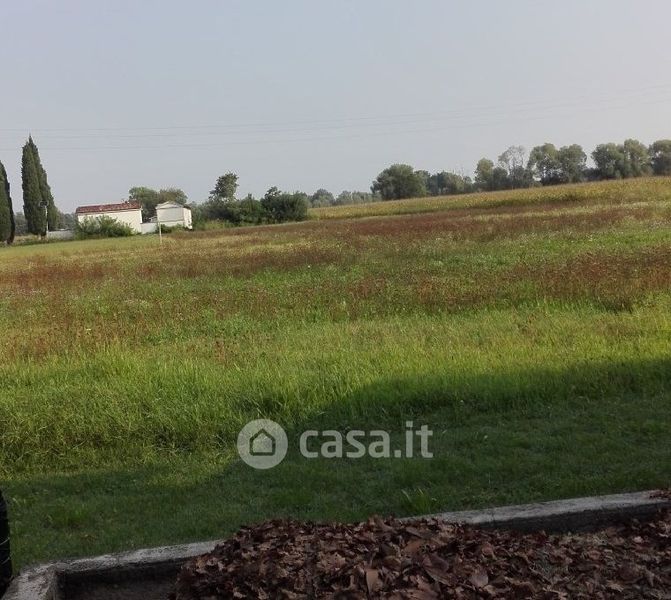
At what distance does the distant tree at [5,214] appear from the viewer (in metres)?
72.1

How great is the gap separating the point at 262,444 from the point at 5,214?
7331 cm

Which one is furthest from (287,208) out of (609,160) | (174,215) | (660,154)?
(660,154)

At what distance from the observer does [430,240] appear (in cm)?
2453

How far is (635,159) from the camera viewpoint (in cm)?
7875

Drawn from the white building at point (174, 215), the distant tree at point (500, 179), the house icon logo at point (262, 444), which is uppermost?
the distant tree at point (500, 179)

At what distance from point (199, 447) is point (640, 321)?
199 inches

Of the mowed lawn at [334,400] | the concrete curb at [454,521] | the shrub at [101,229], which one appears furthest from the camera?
the shrub at [101,229]

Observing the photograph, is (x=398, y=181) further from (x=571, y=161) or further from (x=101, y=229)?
(x=101, y=229)

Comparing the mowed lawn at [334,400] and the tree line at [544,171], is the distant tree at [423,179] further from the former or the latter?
the mowed lawn at [334,400]

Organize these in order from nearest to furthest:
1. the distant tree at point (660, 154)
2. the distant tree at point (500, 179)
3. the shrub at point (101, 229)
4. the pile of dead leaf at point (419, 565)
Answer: the pile of dead leaf at point (419, 565), the shrub at point (101, 229), the distant tree at point (660, 154), the distant tree at point (500, 179)

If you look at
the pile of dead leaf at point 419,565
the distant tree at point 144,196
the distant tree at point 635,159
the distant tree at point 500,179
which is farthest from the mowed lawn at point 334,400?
the distant tree at point 144,196

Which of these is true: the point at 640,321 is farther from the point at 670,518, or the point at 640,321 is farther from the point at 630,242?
the point at 630,242

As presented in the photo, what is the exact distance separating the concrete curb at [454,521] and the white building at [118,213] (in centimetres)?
7192

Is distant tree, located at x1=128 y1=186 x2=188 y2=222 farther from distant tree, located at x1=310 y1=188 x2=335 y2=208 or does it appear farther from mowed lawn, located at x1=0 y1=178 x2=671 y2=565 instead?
mowed lawn, located at x1=0 y1=178 x2=671 y2=565
